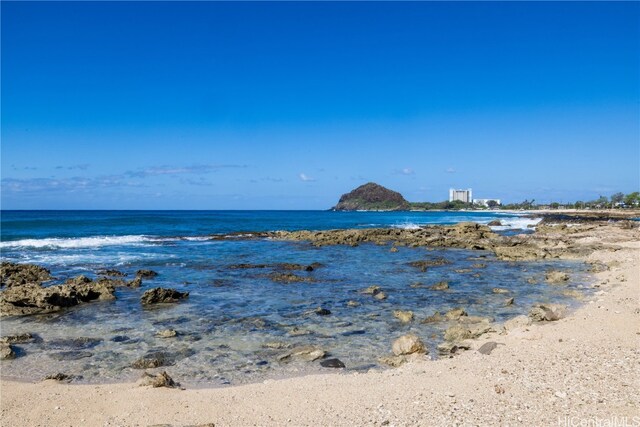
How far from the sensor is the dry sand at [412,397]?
621cm

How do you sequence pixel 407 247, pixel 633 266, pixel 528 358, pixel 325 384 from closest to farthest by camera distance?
pixel 325 384 < pixel 528 358 < pixel 633 266 < pixel 407 247

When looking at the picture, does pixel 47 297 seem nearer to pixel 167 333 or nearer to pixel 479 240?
pixel 167 333

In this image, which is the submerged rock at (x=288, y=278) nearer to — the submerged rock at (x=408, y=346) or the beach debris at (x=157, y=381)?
the submerged rock at (x=408, y=346)

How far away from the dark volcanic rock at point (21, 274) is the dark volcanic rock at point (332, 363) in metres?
16.1

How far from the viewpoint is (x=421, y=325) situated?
12.5 m

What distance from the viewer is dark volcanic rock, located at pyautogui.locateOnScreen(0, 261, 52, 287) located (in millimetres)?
19444

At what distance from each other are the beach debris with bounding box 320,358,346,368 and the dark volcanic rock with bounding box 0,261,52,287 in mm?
16121

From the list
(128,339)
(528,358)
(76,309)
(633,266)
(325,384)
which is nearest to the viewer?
(325,384)

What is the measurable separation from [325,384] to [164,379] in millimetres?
2982

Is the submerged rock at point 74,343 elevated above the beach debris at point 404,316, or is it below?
below

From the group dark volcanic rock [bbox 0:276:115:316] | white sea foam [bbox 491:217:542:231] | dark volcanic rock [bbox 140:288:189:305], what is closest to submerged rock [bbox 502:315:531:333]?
dark volcanic rock [bbox 140:288:189:305]

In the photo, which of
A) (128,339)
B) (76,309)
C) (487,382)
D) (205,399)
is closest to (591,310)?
(487,382)

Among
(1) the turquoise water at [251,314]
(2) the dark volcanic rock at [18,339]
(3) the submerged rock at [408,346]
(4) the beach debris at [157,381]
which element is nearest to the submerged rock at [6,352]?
(1) the turquoise water at [251,314]

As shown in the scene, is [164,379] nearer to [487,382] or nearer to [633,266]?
[487,382]
